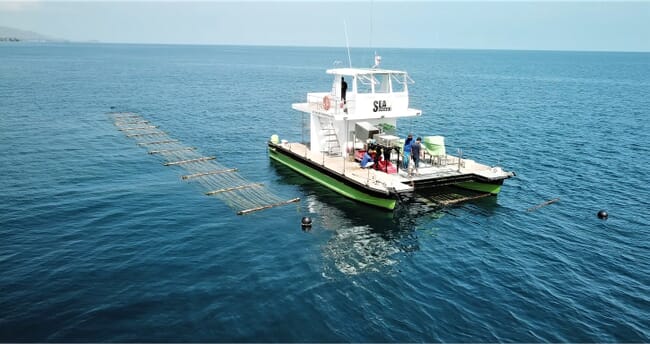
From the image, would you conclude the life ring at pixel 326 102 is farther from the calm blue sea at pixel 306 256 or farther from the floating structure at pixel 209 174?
the floating structure at pixel 209 174

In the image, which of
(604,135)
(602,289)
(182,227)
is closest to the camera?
(602,289)

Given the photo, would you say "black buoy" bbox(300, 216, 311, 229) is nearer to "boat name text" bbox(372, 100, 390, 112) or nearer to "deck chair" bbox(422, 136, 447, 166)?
"deck chair" bbox(422, 136, 447, 166)

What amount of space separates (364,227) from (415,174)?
5.21 m

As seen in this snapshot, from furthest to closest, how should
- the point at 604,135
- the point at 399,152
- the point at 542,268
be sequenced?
the point at 604,135
the point at 399,152
the point at 542,268

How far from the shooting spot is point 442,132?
52906 millimetres

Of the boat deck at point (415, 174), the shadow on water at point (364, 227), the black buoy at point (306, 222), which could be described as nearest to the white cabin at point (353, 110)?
the boat deck at point (415, 174)

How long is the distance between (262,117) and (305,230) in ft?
131

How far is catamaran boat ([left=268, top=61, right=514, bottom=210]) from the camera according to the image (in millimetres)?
27438

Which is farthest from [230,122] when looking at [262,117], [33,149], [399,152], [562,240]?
[562,240]

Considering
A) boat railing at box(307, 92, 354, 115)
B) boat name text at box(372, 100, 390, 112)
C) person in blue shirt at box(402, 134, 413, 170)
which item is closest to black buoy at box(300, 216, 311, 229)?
person in blue shirt at box(402, 134, 413, 170)

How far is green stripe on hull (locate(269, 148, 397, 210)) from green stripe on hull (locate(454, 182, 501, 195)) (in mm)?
6244

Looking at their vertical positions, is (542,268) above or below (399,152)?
below

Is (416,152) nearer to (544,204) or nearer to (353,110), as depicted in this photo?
(353,110)

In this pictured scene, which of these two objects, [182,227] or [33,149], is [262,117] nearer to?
[33,149]
